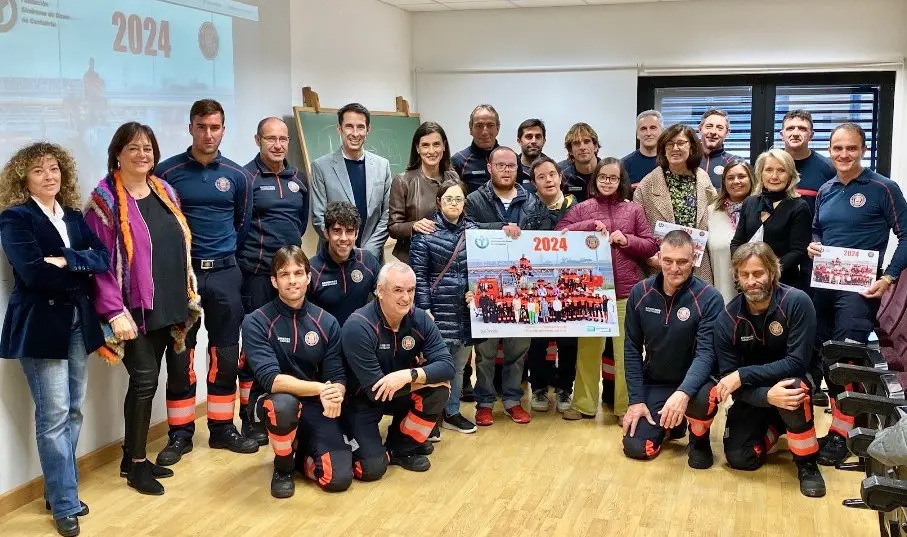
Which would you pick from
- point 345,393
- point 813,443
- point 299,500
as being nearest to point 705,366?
point 813,443

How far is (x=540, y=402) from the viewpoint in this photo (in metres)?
5.21

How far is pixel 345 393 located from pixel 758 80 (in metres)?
5.24

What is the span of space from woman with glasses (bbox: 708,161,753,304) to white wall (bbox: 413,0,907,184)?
3.32m

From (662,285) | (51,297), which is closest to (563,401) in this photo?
(662,285)

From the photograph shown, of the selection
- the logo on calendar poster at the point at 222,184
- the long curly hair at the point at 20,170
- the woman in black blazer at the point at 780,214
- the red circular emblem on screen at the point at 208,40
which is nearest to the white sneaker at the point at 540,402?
the woman in black blazer at the point at 780,214

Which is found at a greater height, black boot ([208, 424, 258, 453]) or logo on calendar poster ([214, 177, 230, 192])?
logo on calendar poster ([214, 177, 230, 192])

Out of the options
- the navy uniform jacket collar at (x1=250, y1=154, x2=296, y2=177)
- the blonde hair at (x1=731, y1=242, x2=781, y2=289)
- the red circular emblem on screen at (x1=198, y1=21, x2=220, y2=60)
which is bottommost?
the blonde hair at (x1=731, y1=242, x2=781, y2=289)

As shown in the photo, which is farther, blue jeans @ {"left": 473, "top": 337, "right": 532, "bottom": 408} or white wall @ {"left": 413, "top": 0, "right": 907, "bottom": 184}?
white wall @ {"left": 413, "top": 0, "right": 907, "bottom": 184}

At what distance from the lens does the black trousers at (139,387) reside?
3898mm

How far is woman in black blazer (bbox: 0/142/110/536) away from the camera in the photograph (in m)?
3.41

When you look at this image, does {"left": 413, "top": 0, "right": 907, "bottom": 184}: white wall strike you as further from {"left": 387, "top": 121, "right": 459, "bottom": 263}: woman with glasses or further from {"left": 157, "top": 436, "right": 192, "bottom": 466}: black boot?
{"left": 157, "top": 436, "right": 192, "bottom": 466}: black boot

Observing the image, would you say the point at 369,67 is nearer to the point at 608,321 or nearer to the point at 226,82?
the point at 226,82

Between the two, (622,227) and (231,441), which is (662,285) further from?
(231,441)

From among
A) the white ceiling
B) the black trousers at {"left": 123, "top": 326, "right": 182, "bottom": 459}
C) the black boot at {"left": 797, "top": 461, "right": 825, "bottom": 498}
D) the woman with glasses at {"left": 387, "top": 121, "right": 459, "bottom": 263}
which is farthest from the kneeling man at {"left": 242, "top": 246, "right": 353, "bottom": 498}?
the white ceiling
